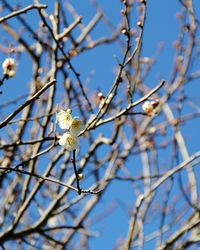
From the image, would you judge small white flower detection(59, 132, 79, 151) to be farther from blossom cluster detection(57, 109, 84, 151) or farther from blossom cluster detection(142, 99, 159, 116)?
blossom cluster detection(142, 99, 159, 116)

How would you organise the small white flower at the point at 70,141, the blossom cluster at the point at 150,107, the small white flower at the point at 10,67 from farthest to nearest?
the blossom cluster at the point at 150,107 < the small white flower at the point at 10,67 < the small white flower at the point at 70,141

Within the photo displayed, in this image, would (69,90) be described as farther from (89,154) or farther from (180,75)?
(180,75)

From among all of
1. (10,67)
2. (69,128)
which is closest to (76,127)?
(69,128)

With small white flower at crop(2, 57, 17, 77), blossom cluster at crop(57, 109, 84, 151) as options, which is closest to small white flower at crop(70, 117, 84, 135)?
blossom cluster at crop(57, 109, 84, 151)

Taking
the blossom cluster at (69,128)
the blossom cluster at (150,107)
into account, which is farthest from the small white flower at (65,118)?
the blossom cluster at (150,107)

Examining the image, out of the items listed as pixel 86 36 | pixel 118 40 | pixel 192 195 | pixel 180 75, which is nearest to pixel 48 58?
pixel 86 36

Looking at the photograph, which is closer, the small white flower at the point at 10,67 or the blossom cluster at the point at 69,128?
the blossom cluster at the point at 69,128

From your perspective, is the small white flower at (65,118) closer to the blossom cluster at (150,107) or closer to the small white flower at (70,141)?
the small white flower at (70,141)

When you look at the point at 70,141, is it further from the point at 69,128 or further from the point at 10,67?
the point at 10,67
